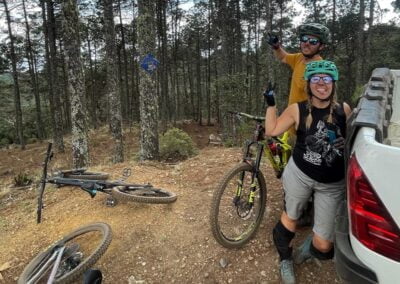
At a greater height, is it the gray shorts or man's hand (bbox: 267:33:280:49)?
man's hand (bbox: 267:33:280:49)

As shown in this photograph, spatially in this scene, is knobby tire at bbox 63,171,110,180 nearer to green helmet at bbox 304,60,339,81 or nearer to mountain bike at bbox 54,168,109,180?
mountain bike at bbox 54,168,109,180

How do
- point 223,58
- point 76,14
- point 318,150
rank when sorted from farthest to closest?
point 223,58
point 76,14
point 318,150

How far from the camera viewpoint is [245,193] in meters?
4.09

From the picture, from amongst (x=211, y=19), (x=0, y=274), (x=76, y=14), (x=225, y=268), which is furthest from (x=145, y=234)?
(x=211, y=19)

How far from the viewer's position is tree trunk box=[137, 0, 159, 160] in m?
7.36

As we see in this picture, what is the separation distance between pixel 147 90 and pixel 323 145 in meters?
5.17

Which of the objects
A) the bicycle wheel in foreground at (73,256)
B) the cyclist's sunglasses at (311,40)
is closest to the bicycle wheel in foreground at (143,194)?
the bicycle wheel in foreground at (73,256)

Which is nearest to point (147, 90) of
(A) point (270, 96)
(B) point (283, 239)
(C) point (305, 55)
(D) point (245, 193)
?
(D) point (245, 193)

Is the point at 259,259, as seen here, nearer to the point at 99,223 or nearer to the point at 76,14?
the point at 99,223

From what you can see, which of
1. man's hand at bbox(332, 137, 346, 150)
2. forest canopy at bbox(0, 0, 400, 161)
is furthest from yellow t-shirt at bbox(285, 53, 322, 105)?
forest canopy at bbox(0, 0, 400, 161)

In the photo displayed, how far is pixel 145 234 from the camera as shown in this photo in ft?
14.5

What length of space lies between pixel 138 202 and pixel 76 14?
4.50m

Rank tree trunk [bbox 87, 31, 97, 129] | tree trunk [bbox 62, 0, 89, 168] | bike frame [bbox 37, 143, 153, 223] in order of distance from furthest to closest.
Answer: tree trunk [bbox 87, 31, 97, 129]
tree trunk [bbox 62, 0, 89, 168]
bike frame [bbox 37, 143, 153, 223]

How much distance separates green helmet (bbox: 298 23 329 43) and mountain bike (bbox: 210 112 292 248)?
979 millimetres
